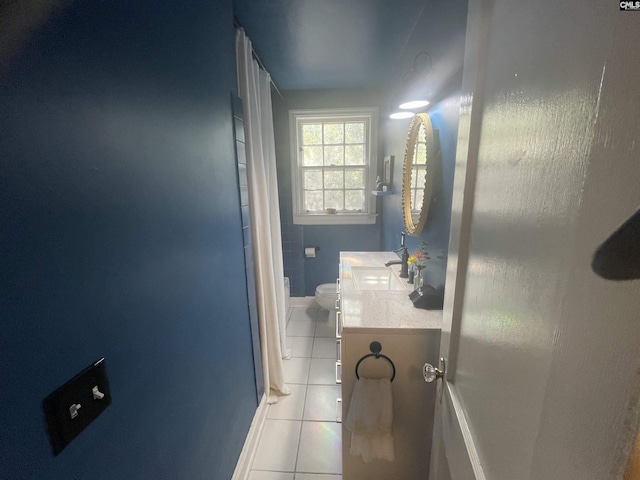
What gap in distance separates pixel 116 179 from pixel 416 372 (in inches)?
49.9

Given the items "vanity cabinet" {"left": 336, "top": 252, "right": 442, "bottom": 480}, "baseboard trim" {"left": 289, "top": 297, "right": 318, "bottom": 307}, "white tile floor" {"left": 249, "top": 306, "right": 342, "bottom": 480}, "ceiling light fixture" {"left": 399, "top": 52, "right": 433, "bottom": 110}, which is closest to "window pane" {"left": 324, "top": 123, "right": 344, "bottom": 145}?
"ceiling light fixture" {"left": 399, "top": 52, "right": 433, "bottom": 110}

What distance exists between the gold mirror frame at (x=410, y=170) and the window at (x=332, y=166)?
1.20 m

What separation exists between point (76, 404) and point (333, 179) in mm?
2916

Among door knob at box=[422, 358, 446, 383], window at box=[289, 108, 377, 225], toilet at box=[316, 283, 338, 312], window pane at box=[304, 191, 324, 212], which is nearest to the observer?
door knob at box=[422, 358, 446, 383]

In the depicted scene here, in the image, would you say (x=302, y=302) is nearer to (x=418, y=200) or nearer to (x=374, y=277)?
(x=374, y=277)

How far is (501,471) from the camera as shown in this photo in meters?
0.51

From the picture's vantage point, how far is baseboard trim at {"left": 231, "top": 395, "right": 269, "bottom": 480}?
1.42m

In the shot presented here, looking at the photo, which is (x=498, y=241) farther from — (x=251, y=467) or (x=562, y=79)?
(x=251, y=467)

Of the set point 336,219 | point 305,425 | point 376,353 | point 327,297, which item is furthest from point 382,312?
point 336,219

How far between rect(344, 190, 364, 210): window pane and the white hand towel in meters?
2.27

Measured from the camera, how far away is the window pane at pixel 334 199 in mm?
3219

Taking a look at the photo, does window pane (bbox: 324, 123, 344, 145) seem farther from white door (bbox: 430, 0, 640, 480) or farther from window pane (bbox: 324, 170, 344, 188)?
white door (bbox: 430, 0, 640, 480)

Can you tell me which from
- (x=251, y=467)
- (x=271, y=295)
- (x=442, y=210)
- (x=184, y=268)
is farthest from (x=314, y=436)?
(x=442, y=210)

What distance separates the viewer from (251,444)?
1.57 meters
